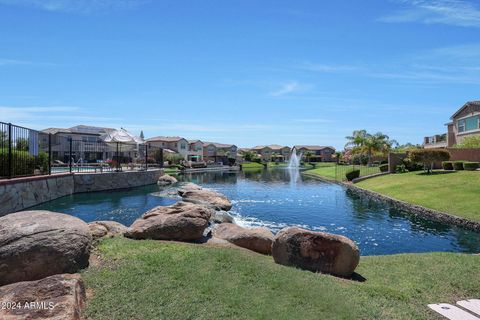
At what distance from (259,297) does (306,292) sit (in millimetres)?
1011

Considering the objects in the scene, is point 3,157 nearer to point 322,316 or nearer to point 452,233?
point 322,316

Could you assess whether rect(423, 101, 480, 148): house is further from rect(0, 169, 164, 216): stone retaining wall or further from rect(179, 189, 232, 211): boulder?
rect(0, 169, 164, 216): stone retaining wall

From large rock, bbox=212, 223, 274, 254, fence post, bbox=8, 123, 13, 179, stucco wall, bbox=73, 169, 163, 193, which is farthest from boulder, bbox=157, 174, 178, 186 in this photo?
large rock, bbox=212, 223, 274, 254

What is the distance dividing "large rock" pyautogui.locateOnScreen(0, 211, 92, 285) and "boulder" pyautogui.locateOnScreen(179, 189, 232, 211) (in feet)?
63.8

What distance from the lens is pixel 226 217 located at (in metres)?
21.1

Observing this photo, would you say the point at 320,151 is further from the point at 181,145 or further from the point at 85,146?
the point at 85,146

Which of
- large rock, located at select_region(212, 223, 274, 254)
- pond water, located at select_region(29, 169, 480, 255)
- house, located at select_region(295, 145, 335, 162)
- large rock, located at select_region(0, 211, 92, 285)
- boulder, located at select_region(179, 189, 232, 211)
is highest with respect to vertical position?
house, located at select_region(295, 145, 335, 162)

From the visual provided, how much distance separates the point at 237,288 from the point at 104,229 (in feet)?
19.0

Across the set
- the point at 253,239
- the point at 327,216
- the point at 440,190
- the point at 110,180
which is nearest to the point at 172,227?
the point at 253,239

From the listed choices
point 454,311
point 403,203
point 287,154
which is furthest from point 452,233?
point 287,154

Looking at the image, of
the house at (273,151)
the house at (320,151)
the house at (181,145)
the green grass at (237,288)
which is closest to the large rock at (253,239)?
the green grass at (237,288)

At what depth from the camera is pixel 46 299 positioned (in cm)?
559

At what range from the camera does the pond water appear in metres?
17.7

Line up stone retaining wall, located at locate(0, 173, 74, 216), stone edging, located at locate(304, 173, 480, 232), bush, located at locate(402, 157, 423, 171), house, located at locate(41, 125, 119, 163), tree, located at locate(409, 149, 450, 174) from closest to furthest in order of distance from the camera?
stone retaining wall, located at locate(0, 173, 74, 216), stone edging, located at locate(304, 173, 480, 232), tree, located at locate(409, 149, 450, 174), bush, located at locate(402, 157, 423, 171), house, located at locate(41, 125, 119, 163)
